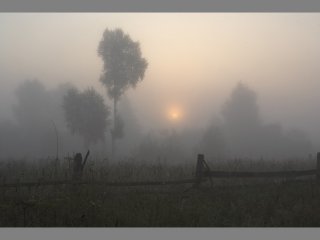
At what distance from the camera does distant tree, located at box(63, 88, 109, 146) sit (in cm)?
923

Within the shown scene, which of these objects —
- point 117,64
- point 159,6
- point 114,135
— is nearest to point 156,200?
point 114,135

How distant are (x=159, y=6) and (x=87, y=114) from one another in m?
2.56

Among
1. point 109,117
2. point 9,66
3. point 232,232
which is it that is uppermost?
point 9,66

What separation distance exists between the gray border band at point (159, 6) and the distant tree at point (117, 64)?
53 cm

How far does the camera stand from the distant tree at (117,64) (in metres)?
9.17

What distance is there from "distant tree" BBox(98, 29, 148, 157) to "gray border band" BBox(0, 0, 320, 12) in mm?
531

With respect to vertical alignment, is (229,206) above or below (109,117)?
below

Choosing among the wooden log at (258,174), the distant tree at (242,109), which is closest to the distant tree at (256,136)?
the distant tree at (242,109)

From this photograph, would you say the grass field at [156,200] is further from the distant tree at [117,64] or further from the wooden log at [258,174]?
the distant tree at [117,64]

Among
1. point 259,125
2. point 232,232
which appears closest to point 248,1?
point 259,125

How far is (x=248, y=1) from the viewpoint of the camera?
8.79 meters

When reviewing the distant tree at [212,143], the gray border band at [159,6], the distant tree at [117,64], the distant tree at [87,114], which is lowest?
the distant tree at [212,143]

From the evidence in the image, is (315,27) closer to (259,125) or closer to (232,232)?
(259,125)

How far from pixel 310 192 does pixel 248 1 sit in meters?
3.93
